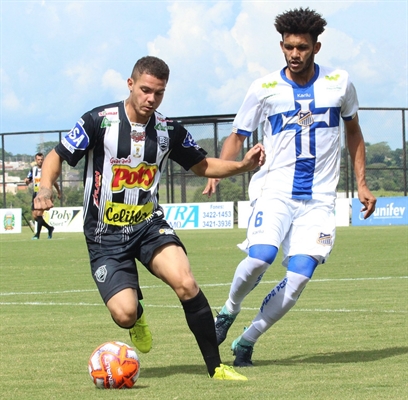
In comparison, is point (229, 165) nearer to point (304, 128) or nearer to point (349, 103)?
point (304, 128)

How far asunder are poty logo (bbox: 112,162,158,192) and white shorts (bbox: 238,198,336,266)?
0.96 m

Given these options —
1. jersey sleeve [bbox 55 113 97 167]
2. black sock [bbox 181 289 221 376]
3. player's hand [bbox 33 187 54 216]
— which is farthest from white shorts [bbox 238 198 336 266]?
player's hand [bbox 33 187 54 216]

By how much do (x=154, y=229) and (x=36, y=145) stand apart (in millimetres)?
38748

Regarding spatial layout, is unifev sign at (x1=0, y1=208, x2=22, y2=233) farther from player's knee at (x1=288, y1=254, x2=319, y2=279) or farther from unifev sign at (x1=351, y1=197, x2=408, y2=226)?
player's knee at (x1=288, y1=254, x2=319, y2=279)

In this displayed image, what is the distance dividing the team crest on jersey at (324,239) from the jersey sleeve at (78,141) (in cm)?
186

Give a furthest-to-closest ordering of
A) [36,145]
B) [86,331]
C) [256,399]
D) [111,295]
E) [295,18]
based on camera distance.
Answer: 1. [36,145]
2. [86,331]
3. [295,18]
4. [111,295]
5. [256,399]

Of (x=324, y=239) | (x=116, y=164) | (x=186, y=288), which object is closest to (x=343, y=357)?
(x=324, y=239)

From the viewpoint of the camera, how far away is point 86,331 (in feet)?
29.2

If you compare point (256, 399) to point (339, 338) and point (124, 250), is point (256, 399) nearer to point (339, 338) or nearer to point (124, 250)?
point (124, 250)

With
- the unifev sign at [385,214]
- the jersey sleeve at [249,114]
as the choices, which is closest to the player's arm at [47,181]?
the jersey sleeve at [249,114]

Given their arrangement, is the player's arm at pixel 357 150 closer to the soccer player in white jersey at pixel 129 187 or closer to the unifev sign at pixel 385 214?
the soccer player in white jersey at pixel 129 187

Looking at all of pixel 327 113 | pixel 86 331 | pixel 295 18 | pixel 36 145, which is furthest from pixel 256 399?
pixel 36 145

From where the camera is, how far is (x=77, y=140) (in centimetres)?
656

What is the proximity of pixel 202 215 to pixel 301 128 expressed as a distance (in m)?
28.0
